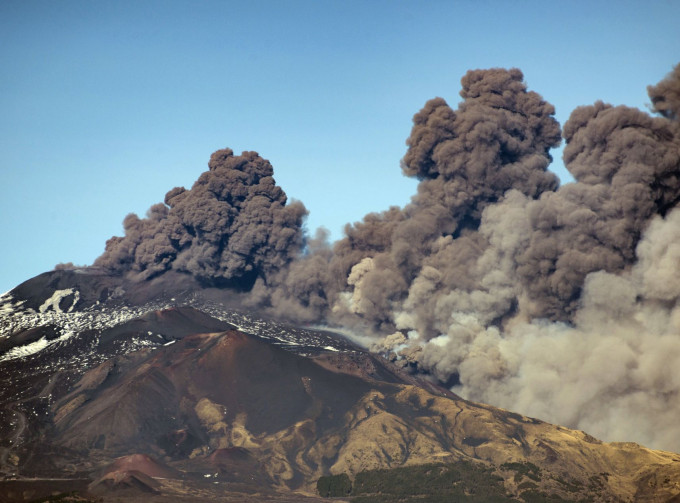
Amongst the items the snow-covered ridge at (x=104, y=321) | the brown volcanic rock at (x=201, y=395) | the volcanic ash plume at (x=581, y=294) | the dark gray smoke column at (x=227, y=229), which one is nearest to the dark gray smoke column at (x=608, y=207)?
the volcanic ash plume at (x=581, y=294)

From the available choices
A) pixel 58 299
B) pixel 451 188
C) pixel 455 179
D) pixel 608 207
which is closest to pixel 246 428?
pixel 451 188

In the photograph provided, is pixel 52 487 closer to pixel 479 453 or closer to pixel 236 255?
pixel 479 453

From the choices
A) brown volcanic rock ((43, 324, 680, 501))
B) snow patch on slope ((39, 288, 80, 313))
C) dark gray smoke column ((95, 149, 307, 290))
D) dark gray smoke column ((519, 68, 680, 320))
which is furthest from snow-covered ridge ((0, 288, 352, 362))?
dark gray smoke column ((519, 68, 680, 320))

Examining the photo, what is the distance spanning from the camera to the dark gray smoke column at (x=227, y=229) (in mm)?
110750

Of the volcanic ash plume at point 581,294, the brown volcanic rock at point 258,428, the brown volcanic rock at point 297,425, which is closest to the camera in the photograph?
the brown volcanic rock at point 258,428

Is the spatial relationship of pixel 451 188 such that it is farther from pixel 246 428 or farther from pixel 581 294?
pixel 246 428

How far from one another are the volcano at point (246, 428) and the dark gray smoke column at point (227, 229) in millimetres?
16113

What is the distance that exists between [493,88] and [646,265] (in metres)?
30.9

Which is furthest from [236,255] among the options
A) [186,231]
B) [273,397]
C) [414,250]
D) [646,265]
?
[646,265]

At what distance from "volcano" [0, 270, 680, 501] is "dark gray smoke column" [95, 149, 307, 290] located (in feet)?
52.9

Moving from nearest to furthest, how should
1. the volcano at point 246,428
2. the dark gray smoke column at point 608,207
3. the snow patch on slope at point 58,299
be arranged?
the volcano at point 246,428 → the dark gray smoke column at point 608,207 → the snow patch on slope at point 58,299

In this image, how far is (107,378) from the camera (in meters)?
81.9

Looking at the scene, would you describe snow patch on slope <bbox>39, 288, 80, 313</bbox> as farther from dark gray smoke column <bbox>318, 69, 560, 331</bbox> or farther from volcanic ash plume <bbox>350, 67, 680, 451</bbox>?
volcanic ash plume <bbox>350, 67, 680, 451</bbox>

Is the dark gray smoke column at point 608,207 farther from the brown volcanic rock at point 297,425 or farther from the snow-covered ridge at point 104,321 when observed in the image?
the snow-covered ridge at point 104,321
